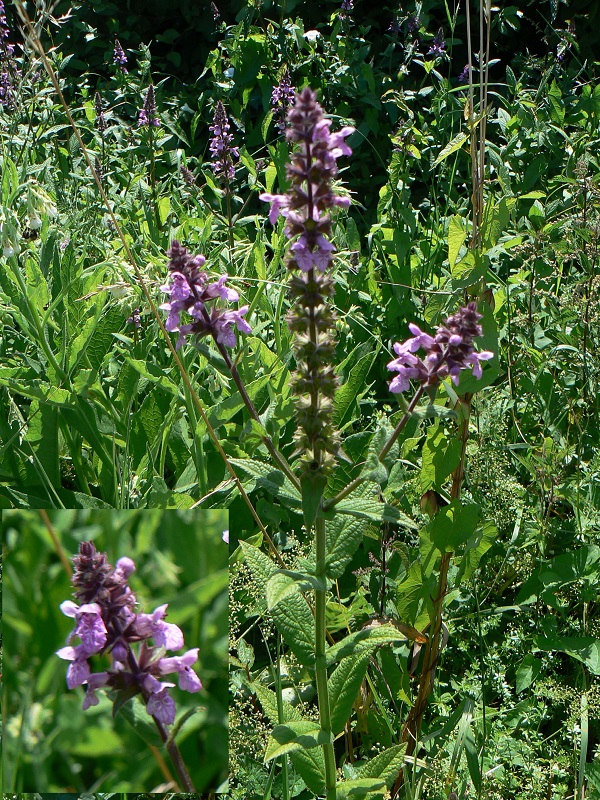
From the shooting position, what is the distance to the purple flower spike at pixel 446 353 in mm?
1358

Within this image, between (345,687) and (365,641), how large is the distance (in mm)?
186

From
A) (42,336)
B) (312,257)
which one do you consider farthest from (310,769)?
(42,336)

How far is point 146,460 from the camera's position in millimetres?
2311

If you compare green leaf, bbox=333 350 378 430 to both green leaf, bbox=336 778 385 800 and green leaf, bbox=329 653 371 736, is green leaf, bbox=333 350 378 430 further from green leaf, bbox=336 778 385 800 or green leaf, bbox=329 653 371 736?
green leaf, bbox=336 778 385 800

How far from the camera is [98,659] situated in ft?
4.82

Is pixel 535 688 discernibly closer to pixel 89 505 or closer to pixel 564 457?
pixel 564 457

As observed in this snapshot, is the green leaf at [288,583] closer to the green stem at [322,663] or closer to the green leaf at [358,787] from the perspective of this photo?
the green stem at [322,663]

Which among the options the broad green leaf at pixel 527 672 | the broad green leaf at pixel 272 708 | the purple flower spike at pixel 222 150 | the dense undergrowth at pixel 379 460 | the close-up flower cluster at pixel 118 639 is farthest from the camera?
the purple flower spike at pixel 222 150

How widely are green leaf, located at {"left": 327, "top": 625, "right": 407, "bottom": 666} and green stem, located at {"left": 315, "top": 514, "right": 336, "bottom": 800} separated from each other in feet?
0.08

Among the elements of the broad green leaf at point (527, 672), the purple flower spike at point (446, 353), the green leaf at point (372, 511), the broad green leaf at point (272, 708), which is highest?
the purple flower spike at point (446, 353)

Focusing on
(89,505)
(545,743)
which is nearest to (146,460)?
(89,505)

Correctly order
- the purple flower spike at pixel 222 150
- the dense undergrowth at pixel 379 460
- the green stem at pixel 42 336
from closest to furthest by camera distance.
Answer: the dense undergrowth at pixel 379 460
the green stem at pixel 42 336
the purple flower spike at pixel 222 150

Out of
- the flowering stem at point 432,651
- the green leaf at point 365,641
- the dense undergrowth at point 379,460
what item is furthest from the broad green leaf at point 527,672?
Answer: the green leaf at point 365,641

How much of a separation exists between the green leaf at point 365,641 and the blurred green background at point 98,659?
0.71 feet
